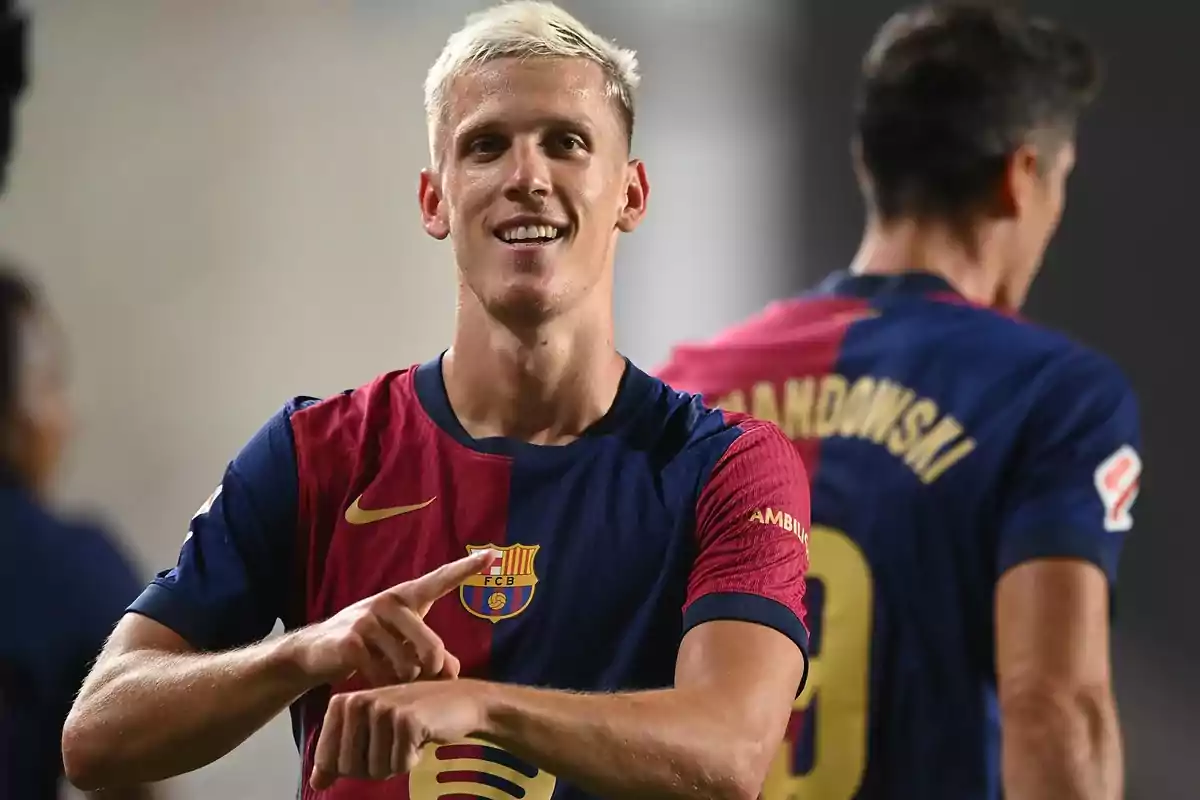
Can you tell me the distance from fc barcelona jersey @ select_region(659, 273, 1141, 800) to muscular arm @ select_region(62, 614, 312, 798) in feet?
3.19

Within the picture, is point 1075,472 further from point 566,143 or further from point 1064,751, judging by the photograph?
point 566,143

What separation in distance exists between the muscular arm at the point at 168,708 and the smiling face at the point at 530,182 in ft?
1.32

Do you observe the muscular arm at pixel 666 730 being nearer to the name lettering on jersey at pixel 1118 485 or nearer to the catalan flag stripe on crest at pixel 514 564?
the catalan flag stripe on crest at pixel 514 564

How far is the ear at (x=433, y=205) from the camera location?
159 centimetres

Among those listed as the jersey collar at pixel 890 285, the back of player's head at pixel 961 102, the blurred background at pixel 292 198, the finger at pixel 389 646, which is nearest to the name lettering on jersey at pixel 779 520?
the finger at pixel 389 646

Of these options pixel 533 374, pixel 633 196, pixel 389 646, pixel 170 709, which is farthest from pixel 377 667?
pixel 633 196

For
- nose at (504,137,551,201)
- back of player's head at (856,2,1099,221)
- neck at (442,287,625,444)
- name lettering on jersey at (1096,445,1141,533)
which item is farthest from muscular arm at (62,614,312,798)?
back of player's head at (856,2,1099,221)

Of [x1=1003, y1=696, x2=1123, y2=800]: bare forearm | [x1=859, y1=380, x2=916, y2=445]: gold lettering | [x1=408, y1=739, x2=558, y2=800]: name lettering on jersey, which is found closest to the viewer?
[x1=408, y1=739, x2=558, y2=800]: name lettering on jersey

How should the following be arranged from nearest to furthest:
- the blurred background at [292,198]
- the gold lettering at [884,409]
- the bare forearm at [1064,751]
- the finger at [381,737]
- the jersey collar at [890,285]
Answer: the finger at [381,737] → the bare forearm at [1064,751] → the gold lettering at [884,409] → the jersey collar at [890,285] → the blurred background at [292,198]

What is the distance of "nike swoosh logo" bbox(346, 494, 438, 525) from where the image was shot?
4.94ft

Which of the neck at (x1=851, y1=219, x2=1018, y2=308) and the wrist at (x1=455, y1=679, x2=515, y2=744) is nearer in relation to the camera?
the wrist at (x1=455, y1=679, x2=515, y2=744)

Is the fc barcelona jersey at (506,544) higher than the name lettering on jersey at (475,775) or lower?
higher

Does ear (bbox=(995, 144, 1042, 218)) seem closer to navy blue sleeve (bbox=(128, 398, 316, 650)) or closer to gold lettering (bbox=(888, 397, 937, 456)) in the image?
gold lettering (bbox=(888, 397, 937, 456))

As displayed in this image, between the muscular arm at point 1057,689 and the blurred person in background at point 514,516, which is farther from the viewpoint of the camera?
the muscular arm at point 1057,689
